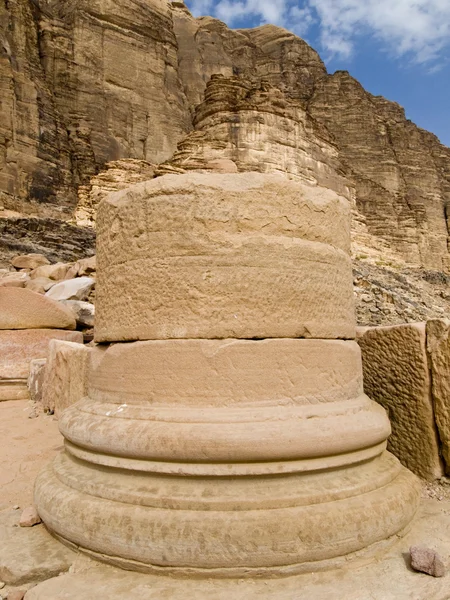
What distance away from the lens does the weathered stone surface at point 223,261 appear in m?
2.27

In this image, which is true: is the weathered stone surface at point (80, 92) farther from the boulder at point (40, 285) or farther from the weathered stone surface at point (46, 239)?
the boulder at point (40, 285)

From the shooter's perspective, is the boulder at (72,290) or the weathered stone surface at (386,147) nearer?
the boulder at (72,290)

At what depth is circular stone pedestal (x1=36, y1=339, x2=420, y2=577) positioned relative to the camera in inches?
74.2

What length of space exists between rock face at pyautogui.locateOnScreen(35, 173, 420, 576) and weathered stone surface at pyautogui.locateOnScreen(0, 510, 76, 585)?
9 cm

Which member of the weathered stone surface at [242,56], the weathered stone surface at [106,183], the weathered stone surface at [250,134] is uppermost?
the weathered stone surface at [242,56]

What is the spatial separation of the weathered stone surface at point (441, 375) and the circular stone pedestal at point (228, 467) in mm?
384

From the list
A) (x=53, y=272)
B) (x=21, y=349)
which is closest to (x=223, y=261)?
(x=21, y=349)

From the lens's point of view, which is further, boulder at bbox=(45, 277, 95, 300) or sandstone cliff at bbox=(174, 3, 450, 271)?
sandstone cliff at bbox=(174, 3, 450, 271)

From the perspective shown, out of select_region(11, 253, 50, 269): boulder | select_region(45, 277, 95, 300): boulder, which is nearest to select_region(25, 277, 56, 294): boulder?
select_region(45, 277, 95, 300): boulder

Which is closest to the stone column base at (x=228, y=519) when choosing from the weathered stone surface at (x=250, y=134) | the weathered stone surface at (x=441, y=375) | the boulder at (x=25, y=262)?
the weathered stone surface at (x=441, y=375)

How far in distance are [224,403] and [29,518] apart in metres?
1.20

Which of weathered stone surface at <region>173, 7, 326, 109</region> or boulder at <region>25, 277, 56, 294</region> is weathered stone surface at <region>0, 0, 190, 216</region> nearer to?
weathered stone surface at <region>173, 7, 326, 109</region>

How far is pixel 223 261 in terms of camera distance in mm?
2291

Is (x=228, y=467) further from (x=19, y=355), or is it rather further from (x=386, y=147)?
(x=386, y=147)
